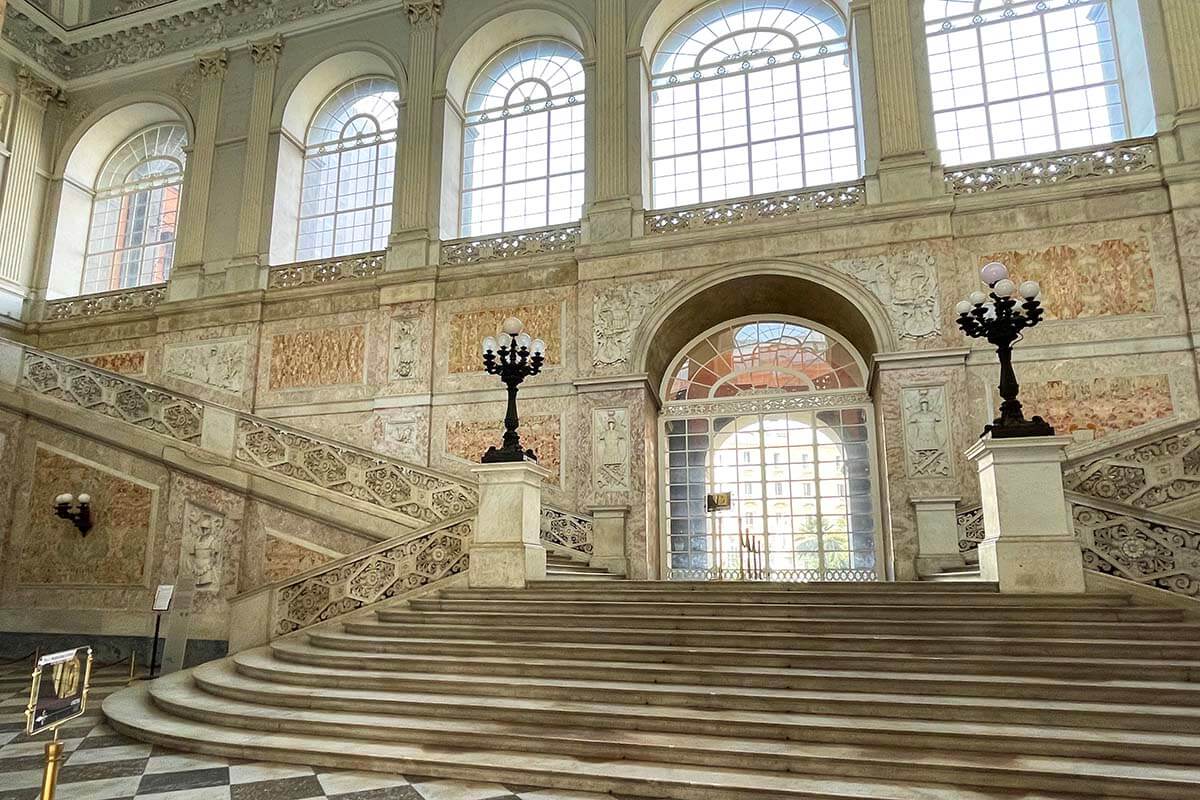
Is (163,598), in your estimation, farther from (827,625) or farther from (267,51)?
(267,51)

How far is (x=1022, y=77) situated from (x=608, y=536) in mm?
10119

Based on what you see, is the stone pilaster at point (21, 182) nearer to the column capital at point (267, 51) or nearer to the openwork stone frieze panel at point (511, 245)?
the column capital at point (267, 51)

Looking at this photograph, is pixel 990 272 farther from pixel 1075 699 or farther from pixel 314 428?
pixel 314 428

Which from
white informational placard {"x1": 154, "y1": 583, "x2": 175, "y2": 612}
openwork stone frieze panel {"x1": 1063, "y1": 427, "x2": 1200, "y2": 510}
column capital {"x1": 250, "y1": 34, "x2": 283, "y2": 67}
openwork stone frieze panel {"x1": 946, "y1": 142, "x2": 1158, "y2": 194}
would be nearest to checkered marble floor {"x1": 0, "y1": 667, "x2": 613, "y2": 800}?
white informational placard {"x1": 154, "y1": 583, "x2": 175, "y2": 612}

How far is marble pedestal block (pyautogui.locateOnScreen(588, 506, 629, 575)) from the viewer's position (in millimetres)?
11570

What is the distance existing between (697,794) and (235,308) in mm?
13997

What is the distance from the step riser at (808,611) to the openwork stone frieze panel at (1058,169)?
7.34m

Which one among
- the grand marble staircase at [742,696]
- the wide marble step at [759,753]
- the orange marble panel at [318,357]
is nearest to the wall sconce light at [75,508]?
Answer: the orange marble panel at [318,357]

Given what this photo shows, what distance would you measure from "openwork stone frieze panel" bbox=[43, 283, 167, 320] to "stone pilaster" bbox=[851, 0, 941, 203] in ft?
46.3

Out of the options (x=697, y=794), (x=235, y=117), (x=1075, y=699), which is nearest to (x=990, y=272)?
(x=1075, y=699)

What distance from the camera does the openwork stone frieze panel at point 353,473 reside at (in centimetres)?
1075

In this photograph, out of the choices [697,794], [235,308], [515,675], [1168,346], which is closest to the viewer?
[697,794]

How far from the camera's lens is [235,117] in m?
16.6

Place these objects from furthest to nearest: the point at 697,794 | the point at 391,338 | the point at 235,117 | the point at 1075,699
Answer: the point at 235,117 → the point at 391,338 → the point at 1075,699 → the point at 697,794
